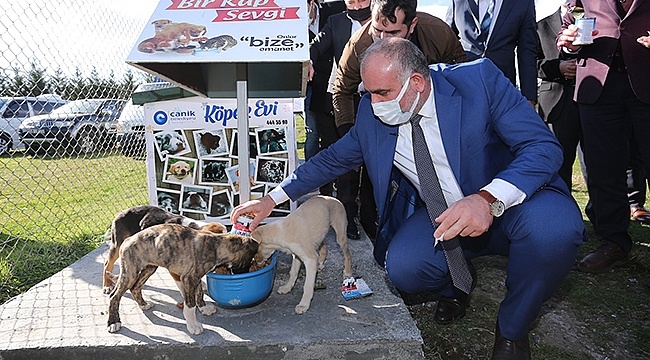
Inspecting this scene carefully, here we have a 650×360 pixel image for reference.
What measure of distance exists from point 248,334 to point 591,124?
2783 mm

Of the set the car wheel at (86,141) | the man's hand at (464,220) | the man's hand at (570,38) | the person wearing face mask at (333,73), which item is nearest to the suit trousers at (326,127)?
the person wearing face mask at (333,73)

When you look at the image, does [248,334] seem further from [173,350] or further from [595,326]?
[595,326]

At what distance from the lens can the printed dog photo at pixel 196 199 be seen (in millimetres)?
4047

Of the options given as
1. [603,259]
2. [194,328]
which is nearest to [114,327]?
[194,328]

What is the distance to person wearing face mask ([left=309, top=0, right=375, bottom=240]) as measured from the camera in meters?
3.68

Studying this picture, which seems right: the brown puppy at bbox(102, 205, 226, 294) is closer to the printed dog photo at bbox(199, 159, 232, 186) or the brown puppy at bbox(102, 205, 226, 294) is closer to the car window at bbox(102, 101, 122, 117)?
the printed dog photo at bbox(199, 159, 232, 186)

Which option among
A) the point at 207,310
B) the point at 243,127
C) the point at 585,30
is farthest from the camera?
the point at 585,30

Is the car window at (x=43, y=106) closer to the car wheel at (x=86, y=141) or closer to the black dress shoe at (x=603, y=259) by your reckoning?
the car wheel at (x=86, y=141)

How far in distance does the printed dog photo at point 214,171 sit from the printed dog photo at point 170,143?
0.20 meters

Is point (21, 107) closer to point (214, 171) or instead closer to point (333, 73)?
point (214, 171)

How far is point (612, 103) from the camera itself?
11.1 ft

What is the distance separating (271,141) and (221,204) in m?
0.68

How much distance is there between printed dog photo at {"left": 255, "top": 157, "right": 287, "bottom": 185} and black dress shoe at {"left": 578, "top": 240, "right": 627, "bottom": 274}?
2.40m

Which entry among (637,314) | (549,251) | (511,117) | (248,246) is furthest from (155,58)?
(637,314)
